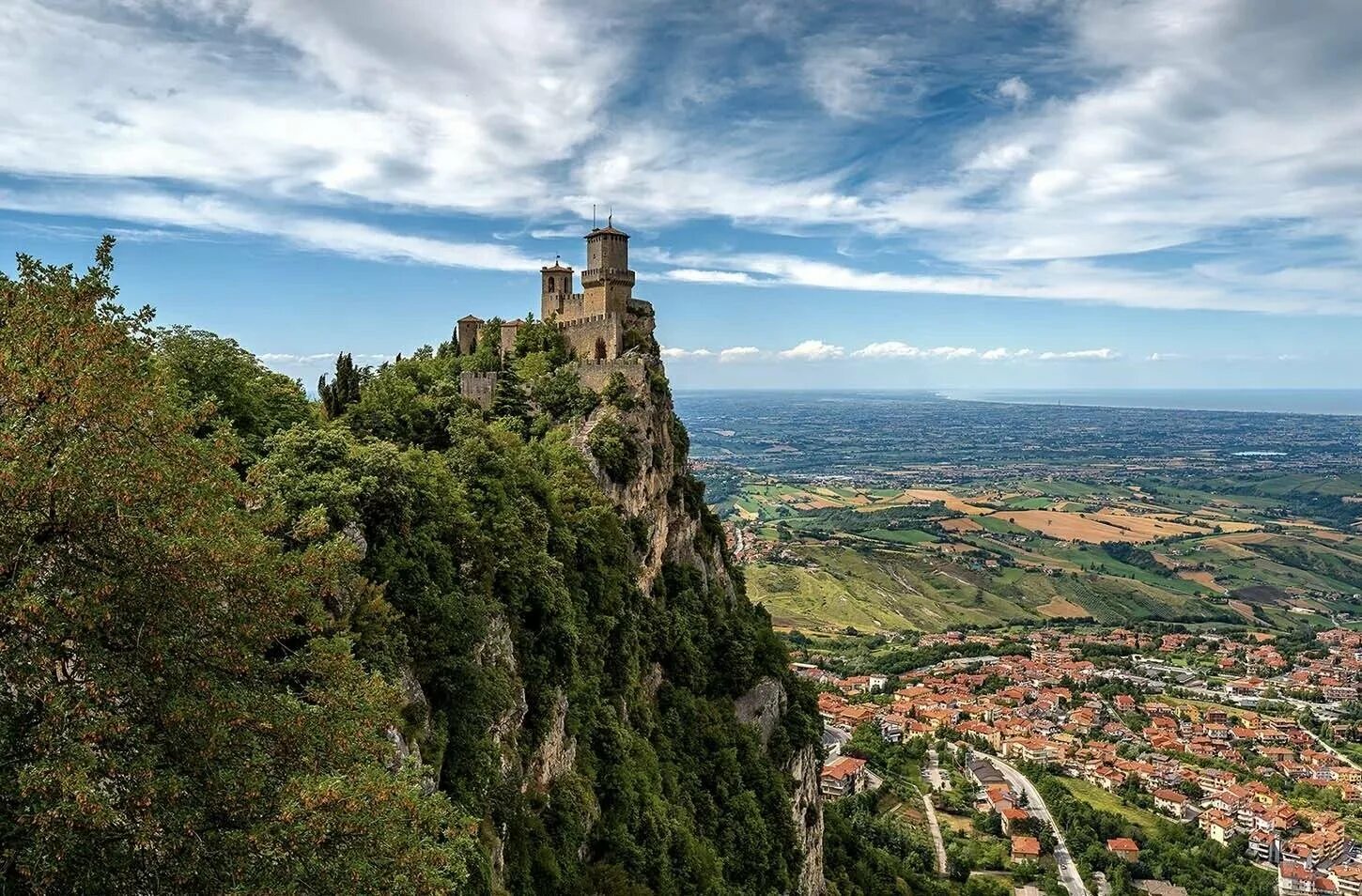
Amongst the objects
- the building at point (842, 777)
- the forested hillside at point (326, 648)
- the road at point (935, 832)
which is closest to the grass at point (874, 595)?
the building at point (842, 777)

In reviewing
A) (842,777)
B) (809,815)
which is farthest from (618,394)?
(842,777)

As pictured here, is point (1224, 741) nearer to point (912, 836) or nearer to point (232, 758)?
point (912, 836)

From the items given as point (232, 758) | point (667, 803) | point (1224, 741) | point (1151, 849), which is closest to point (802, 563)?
point (1224, 741)

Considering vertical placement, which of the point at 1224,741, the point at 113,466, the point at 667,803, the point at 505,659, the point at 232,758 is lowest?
the point at 1224,741

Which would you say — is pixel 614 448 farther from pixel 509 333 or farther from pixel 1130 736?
pixel 1130 736

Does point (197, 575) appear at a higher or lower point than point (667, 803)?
higher

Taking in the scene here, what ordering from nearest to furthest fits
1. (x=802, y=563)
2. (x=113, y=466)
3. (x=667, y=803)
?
(x=113, y=466)
(x=667, y=803)
(x=802, y=563)
